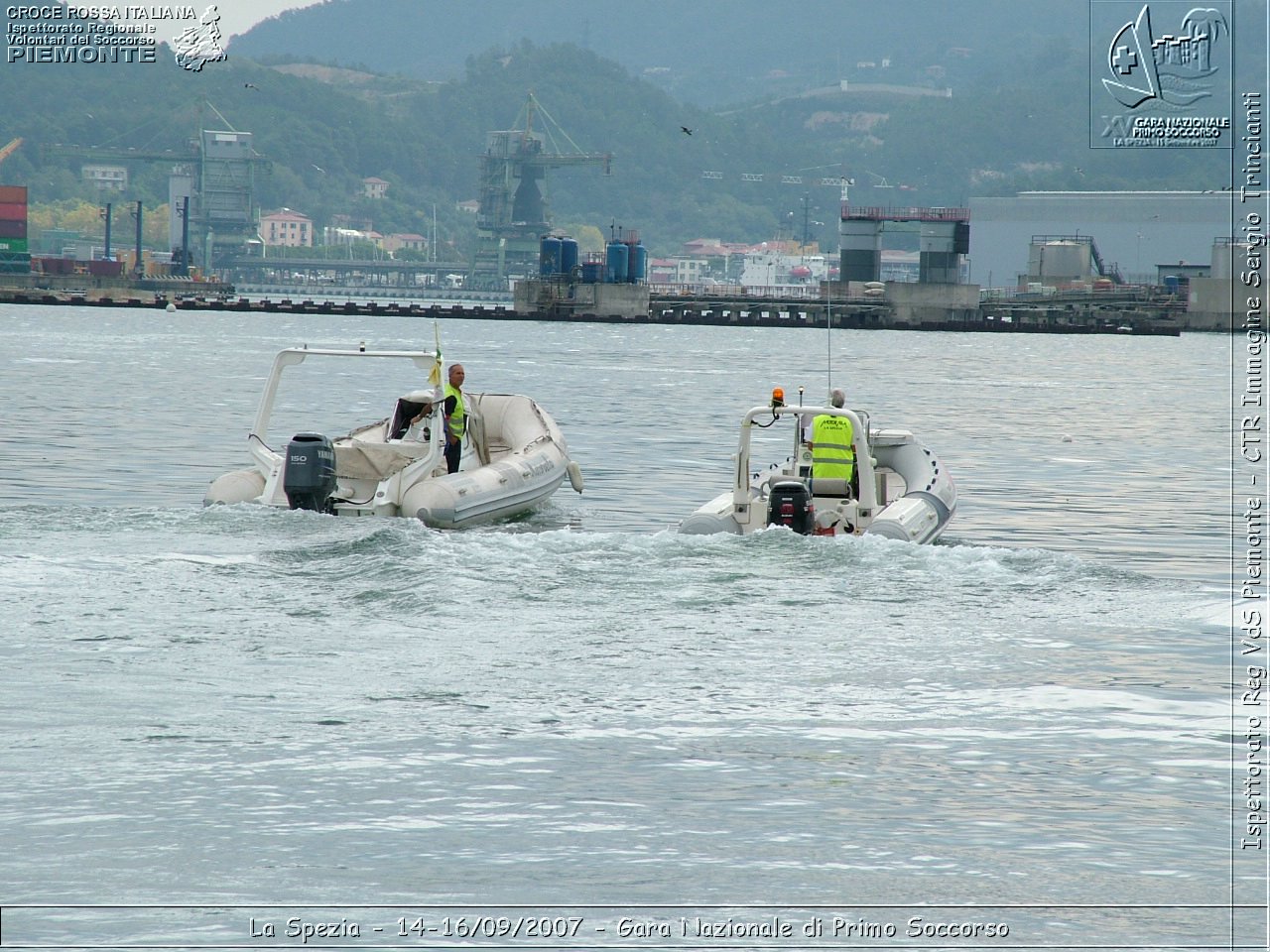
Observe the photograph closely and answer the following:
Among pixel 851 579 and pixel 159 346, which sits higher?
pixel 159 346

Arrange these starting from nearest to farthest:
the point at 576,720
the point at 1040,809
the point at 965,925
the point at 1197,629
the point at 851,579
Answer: the point at 965,925, the point at 1040,809, the point at 576,720, the point at 1197,629, the point at 851,579

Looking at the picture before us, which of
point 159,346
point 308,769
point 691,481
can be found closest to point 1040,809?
point 308,769

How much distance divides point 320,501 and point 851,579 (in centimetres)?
569

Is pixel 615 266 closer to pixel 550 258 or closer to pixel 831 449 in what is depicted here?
pixel 550 258

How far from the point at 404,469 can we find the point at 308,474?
132cm

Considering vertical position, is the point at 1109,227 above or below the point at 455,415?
above

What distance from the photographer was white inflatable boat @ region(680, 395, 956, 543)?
53.0 ft

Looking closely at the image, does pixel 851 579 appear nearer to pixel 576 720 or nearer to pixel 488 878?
pixel 576 720

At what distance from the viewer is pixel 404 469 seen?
59.1ft

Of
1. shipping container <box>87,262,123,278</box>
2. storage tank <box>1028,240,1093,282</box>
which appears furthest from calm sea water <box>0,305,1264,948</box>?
shipping container <box>87,262,123,278</box>

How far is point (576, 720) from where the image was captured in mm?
10469

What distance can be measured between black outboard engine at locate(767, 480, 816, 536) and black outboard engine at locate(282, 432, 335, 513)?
4599mm
